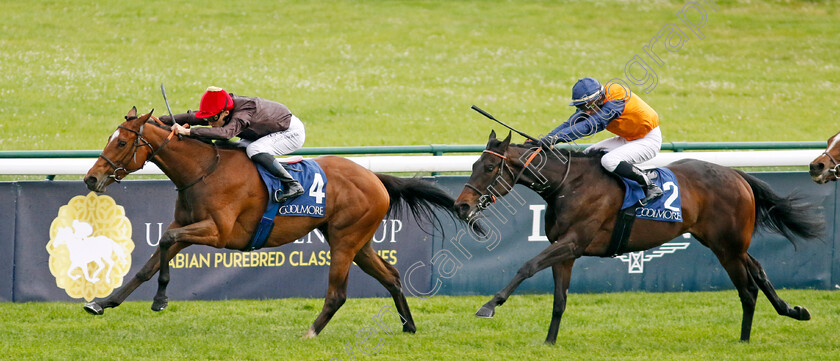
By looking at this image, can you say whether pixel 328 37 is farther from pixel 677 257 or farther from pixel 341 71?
pixel 677 257

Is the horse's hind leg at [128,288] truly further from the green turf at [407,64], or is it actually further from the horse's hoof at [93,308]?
the green turf at [407,64]

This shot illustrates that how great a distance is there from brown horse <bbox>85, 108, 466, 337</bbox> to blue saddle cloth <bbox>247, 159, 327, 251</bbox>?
46mm

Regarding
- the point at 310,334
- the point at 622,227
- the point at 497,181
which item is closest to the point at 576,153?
the point at 622,227

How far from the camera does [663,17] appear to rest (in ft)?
79.1

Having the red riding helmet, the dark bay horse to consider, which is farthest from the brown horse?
the dark bay horse

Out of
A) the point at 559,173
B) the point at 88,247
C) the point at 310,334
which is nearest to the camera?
the point at 559,173

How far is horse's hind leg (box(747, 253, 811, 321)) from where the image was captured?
6.88 metres

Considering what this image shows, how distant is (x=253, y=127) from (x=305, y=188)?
0.56 meters

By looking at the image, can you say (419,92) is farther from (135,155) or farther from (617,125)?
(135,155)

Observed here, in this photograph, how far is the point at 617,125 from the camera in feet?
22.0

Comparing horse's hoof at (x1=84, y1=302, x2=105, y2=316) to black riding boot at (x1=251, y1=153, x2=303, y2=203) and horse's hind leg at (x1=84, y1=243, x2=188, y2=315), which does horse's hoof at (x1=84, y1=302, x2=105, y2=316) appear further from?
black riding boot at (x1=251, y1=153, x2=303, y2=203)

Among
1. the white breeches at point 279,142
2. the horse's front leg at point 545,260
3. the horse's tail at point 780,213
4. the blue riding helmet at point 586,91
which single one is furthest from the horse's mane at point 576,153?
the white breeches at point 279,142

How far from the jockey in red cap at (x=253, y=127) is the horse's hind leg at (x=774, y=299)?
3383mm

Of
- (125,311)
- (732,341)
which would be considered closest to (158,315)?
(125,311)
